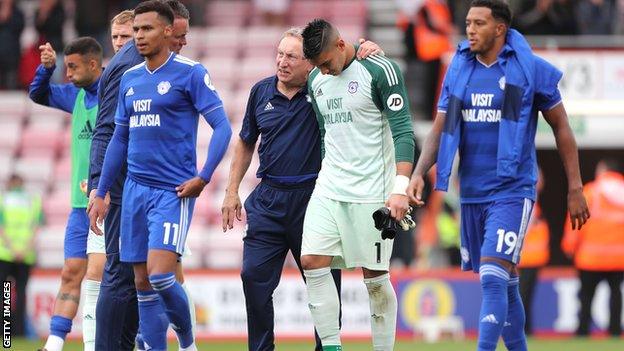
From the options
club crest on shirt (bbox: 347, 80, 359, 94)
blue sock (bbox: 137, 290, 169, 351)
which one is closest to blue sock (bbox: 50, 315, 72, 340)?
blue sock (bbox: 137, 290, 169, 351)

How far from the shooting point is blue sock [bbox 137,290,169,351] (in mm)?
9867

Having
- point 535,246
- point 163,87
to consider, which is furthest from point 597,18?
point 163,87

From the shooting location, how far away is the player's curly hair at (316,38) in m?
9.77

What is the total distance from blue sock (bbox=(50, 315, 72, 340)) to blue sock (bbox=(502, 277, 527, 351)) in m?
3.61

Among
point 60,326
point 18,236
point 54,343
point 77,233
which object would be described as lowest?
point 54,343

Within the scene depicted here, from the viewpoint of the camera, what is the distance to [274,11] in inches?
960

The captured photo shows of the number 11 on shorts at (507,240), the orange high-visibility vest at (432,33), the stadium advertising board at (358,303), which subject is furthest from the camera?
the orange high-visibility vest at (432,33)

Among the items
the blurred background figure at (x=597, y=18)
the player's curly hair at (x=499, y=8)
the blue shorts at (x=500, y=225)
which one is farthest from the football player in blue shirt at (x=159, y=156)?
the blurred background figure at (x=597, y=18)

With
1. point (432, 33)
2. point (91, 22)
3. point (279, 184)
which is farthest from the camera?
point (91, 22)

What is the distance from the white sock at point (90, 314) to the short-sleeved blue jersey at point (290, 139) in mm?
1709

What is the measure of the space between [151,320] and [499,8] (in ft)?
10.6

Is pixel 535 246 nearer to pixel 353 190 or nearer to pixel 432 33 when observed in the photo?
pixel 432 33

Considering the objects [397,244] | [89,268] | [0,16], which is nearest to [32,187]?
Answer: [0,16]

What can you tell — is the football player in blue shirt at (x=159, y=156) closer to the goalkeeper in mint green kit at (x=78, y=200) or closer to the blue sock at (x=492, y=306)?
the goalkeeper in mint green kit at (x=78, y=200)
